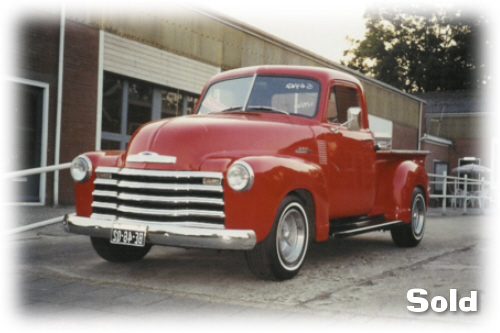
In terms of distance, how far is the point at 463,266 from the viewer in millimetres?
6738

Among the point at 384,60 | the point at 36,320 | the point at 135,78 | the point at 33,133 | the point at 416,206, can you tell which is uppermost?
the point at 384,60

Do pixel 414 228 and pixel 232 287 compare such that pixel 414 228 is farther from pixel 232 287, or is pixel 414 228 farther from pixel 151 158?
pixel 151 158

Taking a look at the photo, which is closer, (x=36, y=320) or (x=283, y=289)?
(x=36, y=320)

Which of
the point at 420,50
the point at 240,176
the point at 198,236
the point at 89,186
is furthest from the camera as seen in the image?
the point at 420,50

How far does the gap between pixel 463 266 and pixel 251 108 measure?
9.31 ft

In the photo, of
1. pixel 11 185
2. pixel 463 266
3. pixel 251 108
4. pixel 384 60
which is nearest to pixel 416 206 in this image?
pixel 463 266

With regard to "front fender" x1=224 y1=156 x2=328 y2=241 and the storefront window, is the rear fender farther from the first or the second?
the storefront window

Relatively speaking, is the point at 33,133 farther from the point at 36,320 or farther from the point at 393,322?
the point at 393,322

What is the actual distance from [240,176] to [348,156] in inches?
87.0

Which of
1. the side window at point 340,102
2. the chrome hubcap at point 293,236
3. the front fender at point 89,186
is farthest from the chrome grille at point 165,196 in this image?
the side window at point 340,102

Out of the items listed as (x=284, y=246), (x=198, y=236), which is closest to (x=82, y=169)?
(x=198, y=236)

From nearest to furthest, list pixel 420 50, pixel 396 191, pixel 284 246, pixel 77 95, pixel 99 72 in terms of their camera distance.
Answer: pixel 284 246 → pixel 396 191 → pixel 77 95 → pixel 99 72 → pixel 420 50

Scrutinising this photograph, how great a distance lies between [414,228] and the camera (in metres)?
8.70

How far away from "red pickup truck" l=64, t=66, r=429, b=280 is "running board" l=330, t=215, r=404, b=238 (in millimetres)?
24
